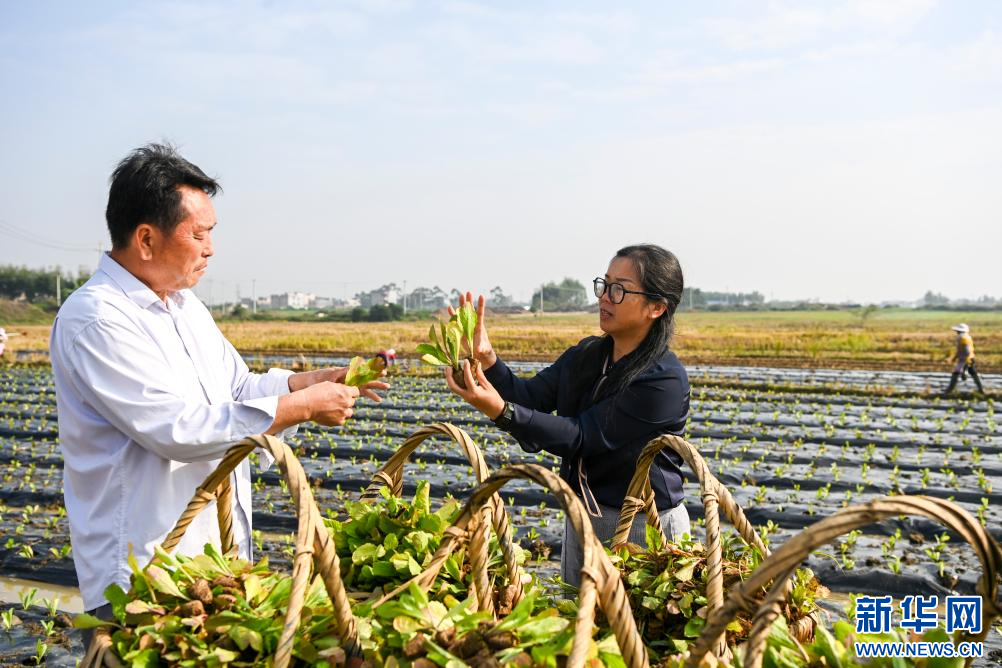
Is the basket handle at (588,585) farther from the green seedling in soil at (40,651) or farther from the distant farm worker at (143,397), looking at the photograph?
the green seedling in soil at (40,651)

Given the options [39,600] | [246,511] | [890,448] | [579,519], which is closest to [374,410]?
[890,448]

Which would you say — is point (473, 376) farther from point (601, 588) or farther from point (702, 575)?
point (601, 588)

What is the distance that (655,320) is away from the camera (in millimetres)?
2699

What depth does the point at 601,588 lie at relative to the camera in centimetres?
137

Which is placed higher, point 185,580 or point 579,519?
point 579,519

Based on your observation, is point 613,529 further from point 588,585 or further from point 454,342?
point 588,585

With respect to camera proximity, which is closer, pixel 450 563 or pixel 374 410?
pixel 450 563

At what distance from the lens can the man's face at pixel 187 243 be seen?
89.0 inches

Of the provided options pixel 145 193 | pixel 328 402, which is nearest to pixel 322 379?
pixel 328 402

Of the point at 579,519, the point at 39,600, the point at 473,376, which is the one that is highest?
the point at 473,376

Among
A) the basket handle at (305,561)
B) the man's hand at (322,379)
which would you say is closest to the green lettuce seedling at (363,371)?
the man's hand at (322,379)

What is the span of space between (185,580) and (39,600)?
3.64m

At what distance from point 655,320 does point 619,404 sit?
0.35 metres

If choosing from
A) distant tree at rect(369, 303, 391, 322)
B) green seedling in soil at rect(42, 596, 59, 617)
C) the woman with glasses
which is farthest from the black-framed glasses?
distant tree at rect(369, 303, 391, 322)
